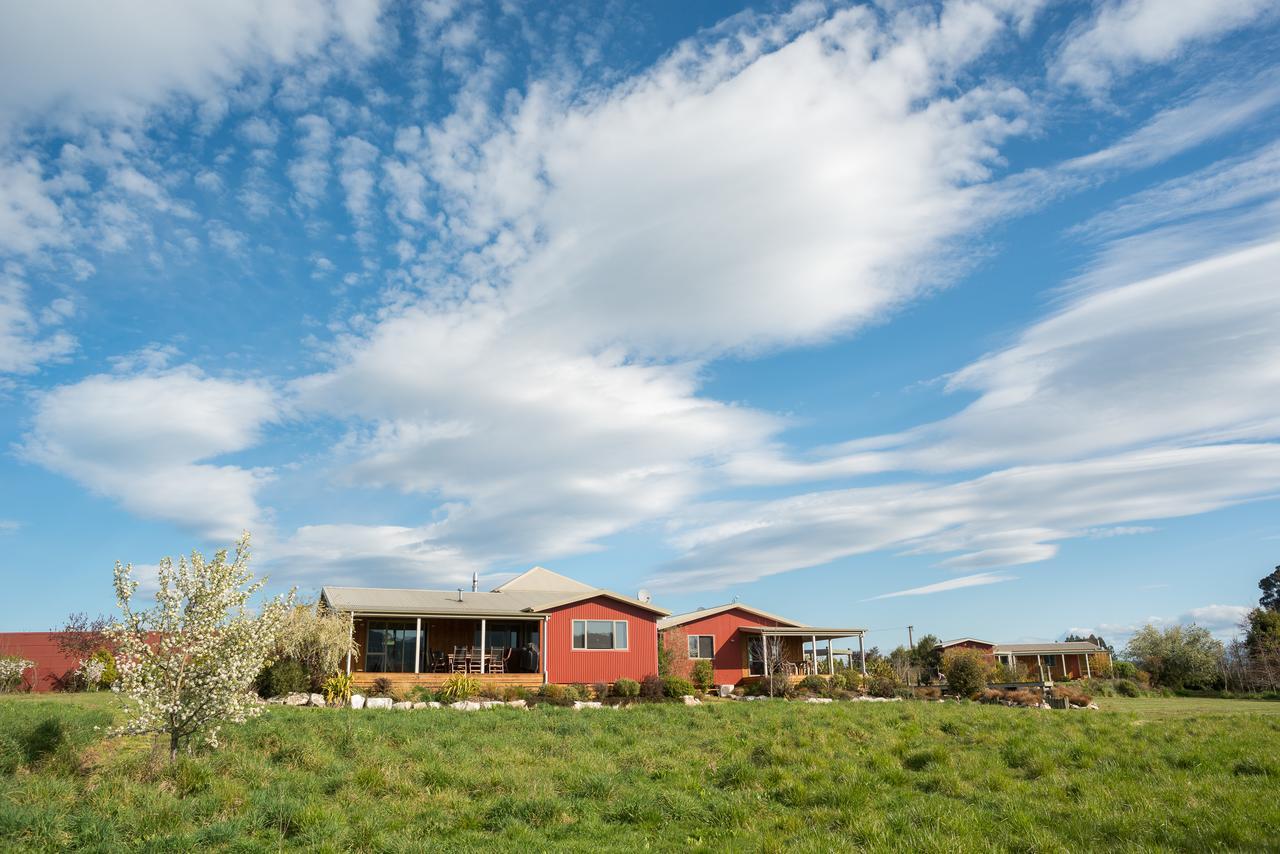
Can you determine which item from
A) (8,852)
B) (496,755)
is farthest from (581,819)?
(8,852)

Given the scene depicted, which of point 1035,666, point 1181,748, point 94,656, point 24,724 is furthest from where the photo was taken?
point 1035,666

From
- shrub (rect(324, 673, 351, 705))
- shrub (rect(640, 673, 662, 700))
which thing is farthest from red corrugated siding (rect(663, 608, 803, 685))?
shrub (rect(324, 673, 351, 705))

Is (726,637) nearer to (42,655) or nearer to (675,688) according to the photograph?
(675,688)

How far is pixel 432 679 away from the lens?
86.7ft

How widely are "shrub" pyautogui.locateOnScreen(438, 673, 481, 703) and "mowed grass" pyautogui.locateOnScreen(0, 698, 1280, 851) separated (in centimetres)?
958

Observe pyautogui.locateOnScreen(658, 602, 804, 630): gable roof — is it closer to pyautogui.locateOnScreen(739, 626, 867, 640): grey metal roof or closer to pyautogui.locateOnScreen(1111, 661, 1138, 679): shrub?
pyautogui.locateOnScreen(739, 626, 867, 640): grey metal roof

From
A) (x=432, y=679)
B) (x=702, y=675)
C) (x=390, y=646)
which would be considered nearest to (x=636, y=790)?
(x=432, y=679)

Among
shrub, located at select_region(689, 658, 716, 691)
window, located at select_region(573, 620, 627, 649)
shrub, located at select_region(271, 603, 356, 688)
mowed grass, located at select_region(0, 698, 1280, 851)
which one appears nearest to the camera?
mowed grass, located at select_region(0, 698, 1280, 851)

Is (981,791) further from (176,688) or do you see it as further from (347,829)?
(176,688)

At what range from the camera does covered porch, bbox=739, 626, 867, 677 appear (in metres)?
35.6

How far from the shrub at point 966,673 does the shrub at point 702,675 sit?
32.1 ft

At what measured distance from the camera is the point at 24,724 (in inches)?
476

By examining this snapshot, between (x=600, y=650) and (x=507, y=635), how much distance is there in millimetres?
4366

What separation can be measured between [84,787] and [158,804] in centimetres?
177
